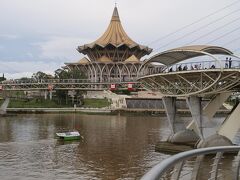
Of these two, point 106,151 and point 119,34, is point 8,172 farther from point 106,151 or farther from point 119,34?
point 119,34

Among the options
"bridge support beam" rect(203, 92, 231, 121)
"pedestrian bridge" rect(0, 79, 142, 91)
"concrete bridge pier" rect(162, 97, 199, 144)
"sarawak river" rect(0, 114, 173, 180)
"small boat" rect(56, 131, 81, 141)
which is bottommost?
"sarawak river" rect(0, 114, 173, 180)

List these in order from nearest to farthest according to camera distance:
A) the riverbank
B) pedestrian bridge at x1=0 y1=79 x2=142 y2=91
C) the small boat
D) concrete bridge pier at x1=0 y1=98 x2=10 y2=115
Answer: the small boat
concrete bridge pier at x1=0 y1=98 x2=10 y2=115
the riverbank
pedestrian bridge at x1=0 y1=79 x2=142 y2=91

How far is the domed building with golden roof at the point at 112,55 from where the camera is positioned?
115 metres

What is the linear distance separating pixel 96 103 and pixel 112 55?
26.9 m

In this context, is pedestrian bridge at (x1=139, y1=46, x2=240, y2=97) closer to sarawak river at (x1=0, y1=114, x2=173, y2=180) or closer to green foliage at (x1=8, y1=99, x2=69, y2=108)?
sarawak river at (x1=0, y1=114, x2=173, y2=180)

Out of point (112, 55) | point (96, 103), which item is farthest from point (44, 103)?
point (112, 55)

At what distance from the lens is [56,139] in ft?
137

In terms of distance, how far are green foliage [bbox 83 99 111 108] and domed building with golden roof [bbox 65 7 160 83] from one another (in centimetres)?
1527

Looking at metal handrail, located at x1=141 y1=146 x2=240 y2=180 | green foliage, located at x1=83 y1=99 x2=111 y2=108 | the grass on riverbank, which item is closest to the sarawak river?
metal handrail, located at x1=141 y1=146 x2=240 y2=180

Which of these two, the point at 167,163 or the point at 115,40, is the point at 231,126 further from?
the point at 115,40

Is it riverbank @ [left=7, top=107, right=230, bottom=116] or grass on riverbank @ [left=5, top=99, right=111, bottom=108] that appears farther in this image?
grass on riverbank @ [left=5, top=99, right=111, bottom=108]

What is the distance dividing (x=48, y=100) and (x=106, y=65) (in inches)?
982

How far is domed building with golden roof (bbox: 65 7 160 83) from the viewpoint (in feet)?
376

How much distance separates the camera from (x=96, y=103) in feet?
314
